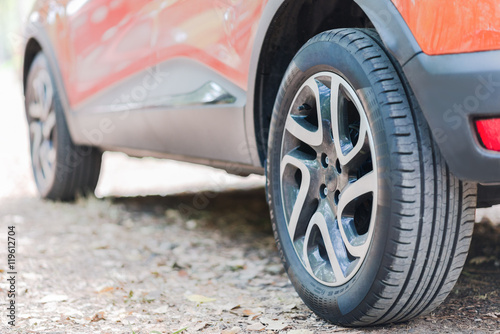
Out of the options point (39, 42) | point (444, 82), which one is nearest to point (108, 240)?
point (39, 42)

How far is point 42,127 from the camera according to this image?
14.0 feet

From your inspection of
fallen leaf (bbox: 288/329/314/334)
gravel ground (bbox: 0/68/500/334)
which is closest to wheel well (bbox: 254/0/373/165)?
gravel ground (bbox: 0/68/500/334)

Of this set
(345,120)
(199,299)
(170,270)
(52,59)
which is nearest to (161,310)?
(199,299)

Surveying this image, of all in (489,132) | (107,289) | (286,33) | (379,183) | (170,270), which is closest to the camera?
(489,132)

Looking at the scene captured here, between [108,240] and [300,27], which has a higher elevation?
[300,27]

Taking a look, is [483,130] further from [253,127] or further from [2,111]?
[2,111]

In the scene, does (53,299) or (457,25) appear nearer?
(457,25)

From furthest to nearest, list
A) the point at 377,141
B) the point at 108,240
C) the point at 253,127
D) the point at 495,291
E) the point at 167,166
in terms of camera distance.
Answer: the point at 167,166 < the point at 108,240 < the point at 253,127 < the point at 495,291 < the point at 377,141

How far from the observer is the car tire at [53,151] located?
4.04m

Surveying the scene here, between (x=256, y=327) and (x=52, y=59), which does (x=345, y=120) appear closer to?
(x=256, y=327)

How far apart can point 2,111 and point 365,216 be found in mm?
11495

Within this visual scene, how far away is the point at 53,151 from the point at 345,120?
2.92m

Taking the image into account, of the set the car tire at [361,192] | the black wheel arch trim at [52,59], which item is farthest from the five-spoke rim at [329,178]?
the black wheel arch trim at [52,59]

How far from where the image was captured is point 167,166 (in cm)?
642
